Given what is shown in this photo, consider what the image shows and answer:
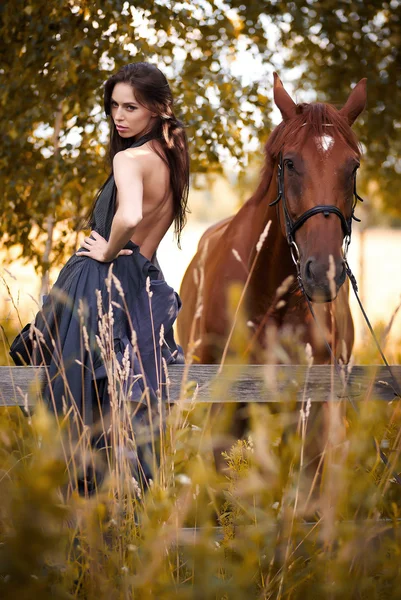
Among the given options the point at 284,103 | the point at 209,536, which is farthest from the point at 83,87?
the point at 209,536

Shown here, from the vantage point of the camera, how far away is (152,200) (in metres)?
2.70

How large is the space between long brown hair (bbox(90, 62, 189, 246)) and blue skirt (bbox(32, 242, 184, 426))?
0.35 m

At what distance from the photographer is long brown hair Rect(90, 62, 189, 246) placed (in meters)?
2.71

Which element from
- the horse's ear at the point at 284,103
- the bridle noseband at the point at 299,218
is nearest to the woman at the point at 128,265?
the bridle noseband at the point at 299,218

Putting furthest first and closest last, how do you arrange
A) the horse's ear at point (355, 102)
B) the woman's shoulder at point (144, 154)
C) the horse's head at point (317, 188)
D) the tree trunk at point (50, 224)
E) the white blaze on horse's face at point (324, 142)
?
the tree trunk at point (50, 224)
the horse's ear at point (355, 102)
the white blaze on horse's face at point (324, 142)
the horse's head at point (317, 188)
the woman's shoulder at point (144, 154)

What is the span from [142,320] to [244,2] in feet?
12.9

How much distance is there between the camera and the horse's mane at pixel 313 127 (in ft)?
10.1

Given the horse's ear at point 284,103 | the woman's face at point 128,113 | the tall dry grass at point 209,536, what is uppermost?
the horse's ear at point 284,103

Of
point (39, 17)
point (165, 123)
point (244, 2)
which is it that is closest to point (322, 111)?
point (165, 123)

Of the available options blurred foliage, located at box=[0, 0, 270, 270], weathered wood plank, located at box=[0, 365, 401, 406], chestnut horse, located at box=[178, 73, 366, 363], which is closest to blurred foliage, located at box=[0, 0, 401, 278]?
blurred foliage, located at box=[0, 0, 270, 270]

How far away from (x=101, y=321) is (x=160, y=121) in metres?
0.92

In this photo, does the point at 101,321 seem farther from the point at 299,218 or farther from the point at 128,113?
the point at 299,218

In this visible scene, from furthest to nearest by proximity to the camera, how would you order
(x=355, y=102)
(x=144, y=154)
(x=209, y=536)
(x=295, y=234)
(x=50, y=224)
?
(x=50, y=224), (x=355, y=102), (x=295, y=234), (x=144, y=154), (x=209, y=536)

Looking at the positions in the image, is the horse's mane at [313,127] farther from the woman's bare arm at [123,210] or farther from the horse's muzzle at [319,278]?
the woman's bare arm at [123,210]
